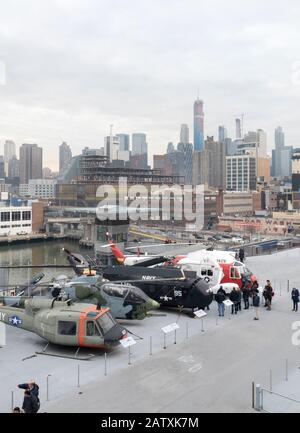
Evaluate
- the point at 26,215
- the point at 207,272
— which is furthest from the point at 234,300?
the point at 26,215

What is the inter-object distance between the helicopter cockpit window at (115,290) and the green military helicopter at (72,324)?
51.7 inches

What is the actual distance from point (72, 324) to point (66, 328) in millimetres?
153

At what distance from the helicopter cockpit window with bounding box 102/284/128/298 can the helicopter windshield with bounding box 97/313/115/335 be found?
1.57 m

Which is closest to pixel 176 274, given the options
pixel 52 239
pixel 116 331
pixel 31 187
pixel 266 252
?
pixel 116 331

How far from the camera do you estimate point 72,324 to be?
9172 millimetres

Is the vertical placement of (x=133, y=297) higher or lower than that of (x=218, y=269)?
lower

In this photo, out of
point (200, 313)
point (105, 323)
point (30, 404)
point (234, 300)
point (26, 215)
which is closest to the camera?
point (30, 404)

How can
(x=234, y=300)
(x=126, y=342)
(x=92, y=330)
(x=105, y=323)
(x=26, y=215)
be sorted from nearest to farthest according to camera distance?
(x=126, y=342) → (x=92, y=330) → (x=105, y=323) → (x=234, y=300) → (x=26, y=215)

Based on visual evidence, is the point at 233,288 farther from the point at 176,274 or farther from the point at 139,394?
the point at 139,394

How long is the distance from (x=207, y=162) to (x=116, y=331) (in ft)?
619

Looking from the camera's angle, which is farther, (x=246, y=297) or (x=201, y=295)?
(x=246, y=297)

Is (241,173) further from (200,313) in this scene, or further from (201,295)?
(200,313)

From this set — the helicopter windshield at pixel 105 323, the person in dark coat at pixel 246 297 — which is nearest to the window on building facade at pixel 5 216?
the person in dark coat at pixel 246 297

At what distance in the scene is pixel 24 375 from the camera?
818cm
